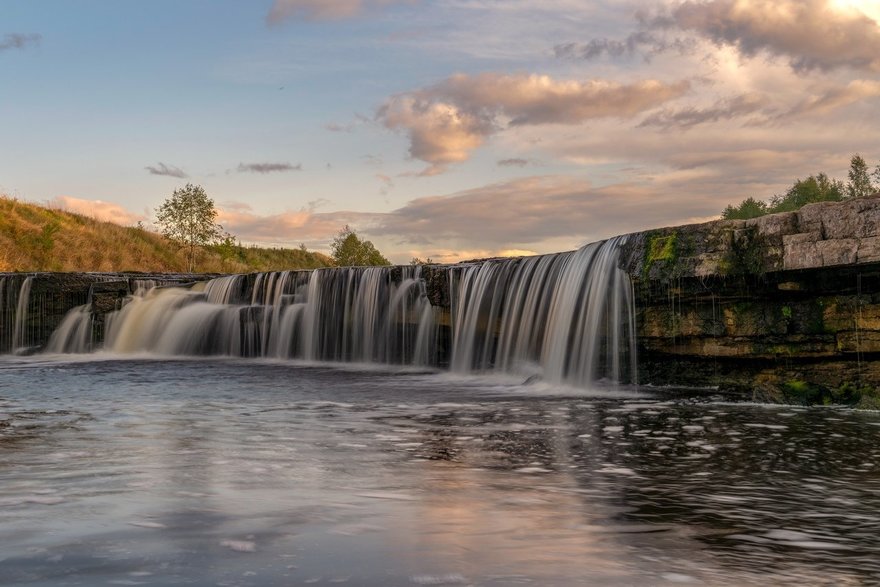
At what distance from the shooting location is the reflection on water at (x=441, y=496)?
156 inches

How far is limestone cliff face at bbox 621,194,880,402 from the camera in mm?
11766

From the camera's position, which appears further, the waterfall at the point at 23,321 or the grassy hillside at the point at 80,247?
the grassy hillside at the point at 80,247

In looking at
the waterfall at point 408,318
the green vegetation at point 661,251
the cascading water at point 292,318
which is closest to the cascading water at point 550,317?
the waterfall at point 408,318

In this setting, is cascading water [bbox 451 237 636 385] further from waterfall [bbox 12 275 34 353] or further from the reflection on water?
waterfall [bbox 12 275 34 353]

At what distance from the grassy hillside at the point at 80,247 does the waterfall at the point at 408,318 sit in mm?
22492

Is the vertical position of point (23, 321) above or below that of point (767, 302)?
below

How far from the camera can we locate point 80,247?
53.8 metres

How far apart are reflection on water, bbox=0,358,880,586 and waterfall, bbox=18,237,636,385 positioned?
3773mm

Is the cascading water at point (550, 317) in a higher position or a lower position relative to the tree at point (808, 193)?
lower

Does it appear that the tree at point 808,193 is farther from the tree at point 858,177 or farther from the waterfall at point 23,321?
the waterfall at point 23,321

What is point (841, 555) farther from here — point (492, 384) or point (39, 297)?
point (39, 297)

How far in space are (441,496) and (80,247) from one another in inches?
2126

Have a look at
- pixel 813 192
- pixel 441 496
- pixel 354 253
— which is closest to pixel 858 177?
pixel 813 192

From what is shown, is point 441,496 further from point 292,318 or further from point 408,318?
point 292,318
